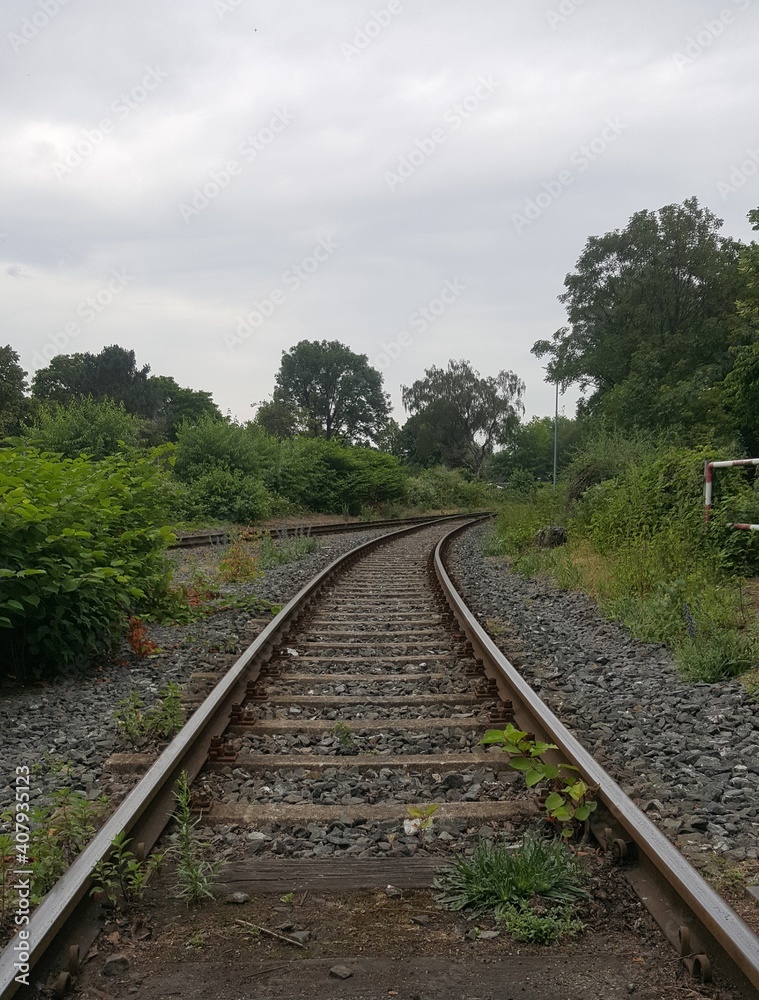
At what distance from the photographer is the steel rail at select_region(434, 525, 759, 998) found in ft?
6.89

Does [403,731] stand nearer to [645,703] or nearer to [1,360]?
[645,703]

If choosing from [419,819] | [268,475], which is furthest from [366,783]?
[268,475]

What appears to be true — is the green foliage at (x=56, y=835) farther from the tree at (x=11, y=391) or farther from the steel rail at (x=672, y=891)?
the tree at (x=11, y=391)

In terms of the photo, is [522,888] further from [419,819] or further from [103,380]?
[103,380]

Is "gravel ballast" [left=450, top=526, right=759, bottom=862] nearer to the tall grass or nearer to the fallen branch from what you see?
the tall grass

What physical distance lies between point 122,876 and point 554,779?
184 cm

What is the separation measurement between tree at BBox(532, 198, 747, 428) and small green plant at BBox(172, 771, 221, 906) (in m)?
28.7

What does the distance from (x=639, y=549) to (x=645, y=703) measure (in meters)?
4.33

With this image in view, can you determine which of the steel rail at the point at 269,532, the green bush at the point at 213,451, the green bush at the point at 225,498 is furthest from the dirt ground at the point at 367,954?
the green bush at the point at 213,451

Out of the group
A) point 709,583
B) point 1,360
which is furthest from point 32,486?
point 1,360

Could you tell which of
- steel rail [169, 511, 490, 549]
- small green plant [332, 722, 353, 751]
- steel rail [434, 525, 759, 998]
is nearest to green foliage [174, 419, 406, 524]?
steel rail [169, 511, 490, 549]

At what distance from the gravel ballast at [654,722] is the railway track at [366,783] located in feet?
1.03

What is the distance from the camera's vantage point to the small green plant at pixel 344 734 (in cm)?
408

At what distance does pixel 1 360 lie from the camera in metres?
38.7
